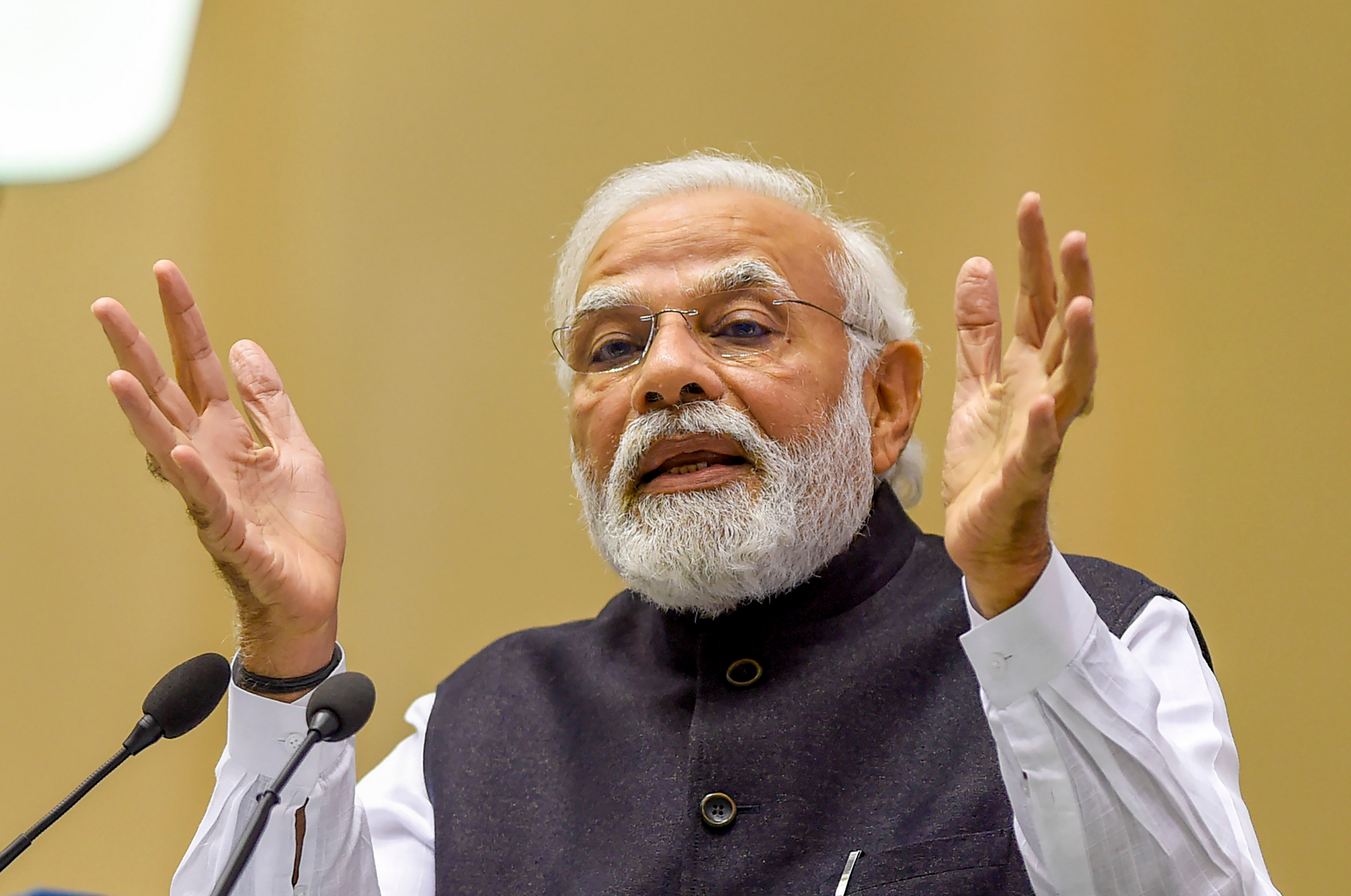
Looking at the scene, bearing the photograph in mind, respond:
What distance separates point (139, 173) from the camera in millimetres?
3227

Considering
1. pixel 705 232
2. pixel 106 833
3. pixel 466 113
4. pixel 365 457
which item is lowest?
pixel 106 833

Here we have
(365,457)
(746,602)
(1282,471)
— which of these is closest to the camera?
(746,602)

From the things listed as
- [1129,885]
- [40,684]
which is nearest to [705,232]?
[1129,885]

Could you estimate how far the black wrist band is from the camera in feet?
5.35

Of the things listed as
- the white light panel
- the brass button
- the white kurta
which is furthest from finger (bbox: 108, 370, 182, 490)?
the white light panel

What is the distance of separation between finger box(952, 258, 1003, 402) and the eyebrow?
67 cm

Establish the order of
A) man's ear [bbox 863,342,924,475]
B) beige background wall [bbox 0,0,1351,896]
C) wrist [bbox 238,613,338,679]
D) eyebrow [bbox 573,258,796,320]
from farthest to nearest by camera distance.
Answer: beige background wall [bbox 0,0,1351,896], man's ear [bbox 863,342,924,475], eyebrow [bbox 573,258,796,320], wrist [bbox 238,613,338,679]

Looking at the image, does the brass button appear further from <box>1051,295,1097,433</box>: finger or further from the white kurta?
<box>1051,295,1097,433</box>: finger

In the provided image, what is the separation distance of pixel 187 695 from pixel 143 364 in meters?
0.53

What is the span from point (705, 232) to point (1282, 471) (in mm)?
1367

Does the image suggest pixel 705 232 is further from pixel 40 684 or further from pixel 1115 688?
pixel 40 684

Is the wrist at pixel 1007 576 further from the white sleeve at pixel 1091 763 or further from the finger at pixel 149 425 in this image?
the finger at pixel 149 425

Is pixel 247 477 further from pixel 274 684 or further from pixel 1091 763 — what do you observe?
pixel 1091 763

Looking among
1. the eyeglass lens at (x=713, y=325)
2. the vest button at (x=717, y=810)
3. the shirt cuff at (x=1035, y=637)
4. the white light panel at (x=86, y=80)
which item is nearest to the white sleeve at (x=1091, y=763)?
the shirt cuff at (x=1035, y=637)
